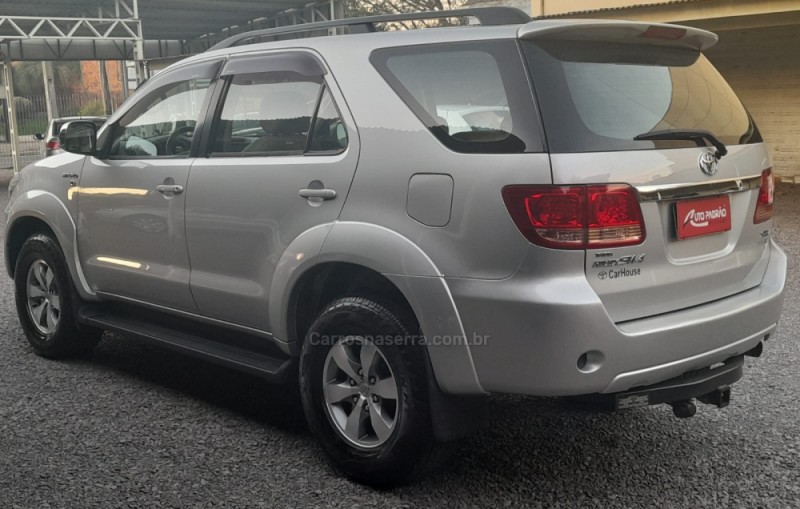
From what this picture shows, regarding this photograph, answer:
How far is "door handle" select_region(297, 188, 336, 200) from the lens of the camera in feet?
11.4

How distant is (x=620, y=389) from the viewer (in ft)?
9.69

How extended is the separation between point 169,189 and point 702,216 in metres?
2.58

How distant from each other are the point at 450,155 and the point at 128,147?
7.92 ft

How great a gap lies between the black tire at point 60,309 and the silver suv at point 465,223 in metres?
1.26

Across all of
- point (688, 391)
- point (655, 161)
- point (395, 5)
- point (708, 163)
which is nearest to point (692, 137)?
point (708, 163)

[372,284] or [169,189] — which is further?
[169,189]

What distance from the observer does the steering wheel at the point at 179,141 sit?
430 cm

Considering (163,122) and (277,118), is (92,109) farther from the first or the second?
(277,118)

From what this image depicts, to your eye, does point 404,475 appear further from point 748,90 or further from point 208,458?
point 748,90

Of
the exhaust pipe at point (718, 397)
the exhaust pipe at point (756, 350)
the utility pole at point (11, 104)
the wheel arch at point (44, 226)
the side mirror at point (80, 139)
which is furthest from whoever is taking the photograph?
the utility pole at point (11, 104)

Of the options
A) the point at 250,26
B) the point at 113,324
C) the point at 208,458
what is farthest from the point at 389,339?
the point at 250,26

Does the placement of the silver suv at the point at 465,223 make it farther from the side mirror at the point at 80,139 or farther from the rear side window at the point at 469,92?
the side mirror at the point at 80,139

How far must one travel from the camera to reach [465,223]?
3.00m

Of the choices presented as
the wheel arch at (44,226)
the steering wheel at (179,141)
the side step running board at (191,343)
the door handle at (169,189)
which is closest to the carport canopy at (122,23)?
the wheel arch at (44,226)
